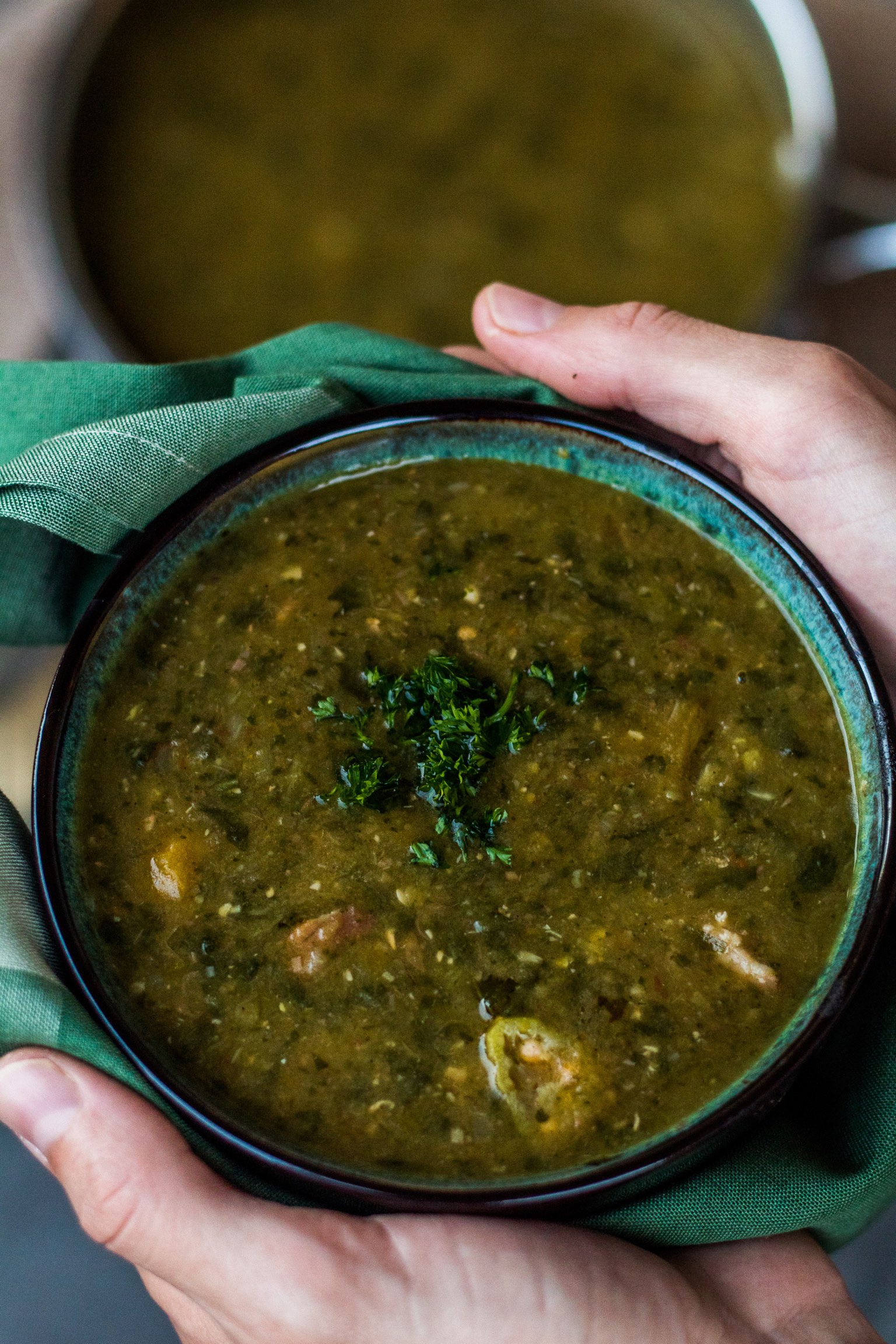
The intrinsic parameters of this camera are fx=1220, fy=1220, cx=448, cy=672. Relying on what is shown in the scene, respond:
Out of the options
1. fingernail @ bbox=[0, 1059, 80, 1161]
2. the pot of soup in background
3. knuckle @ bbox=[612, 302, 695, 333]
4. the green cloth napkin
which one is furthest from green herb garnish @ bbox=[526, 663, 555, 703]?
the pot of soup in background

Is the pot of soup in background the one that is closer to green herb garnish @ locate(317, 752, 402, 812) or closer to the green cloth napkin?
the green cloth napkin

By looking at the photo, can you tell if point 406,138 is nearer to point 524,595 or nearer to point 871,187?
point 871,187

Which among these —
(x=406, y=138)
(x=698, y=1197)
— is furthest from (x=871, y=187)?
(x=698, y=1197)

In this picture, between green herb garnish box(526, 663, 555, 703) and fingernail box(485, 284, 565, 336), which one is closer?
green herb garnish box(526, 663, 555, 703)

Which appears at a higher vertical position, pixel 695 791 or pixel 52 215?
pixel 695 791

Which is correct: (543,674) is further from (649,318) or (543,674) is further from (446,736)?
(649,318)
